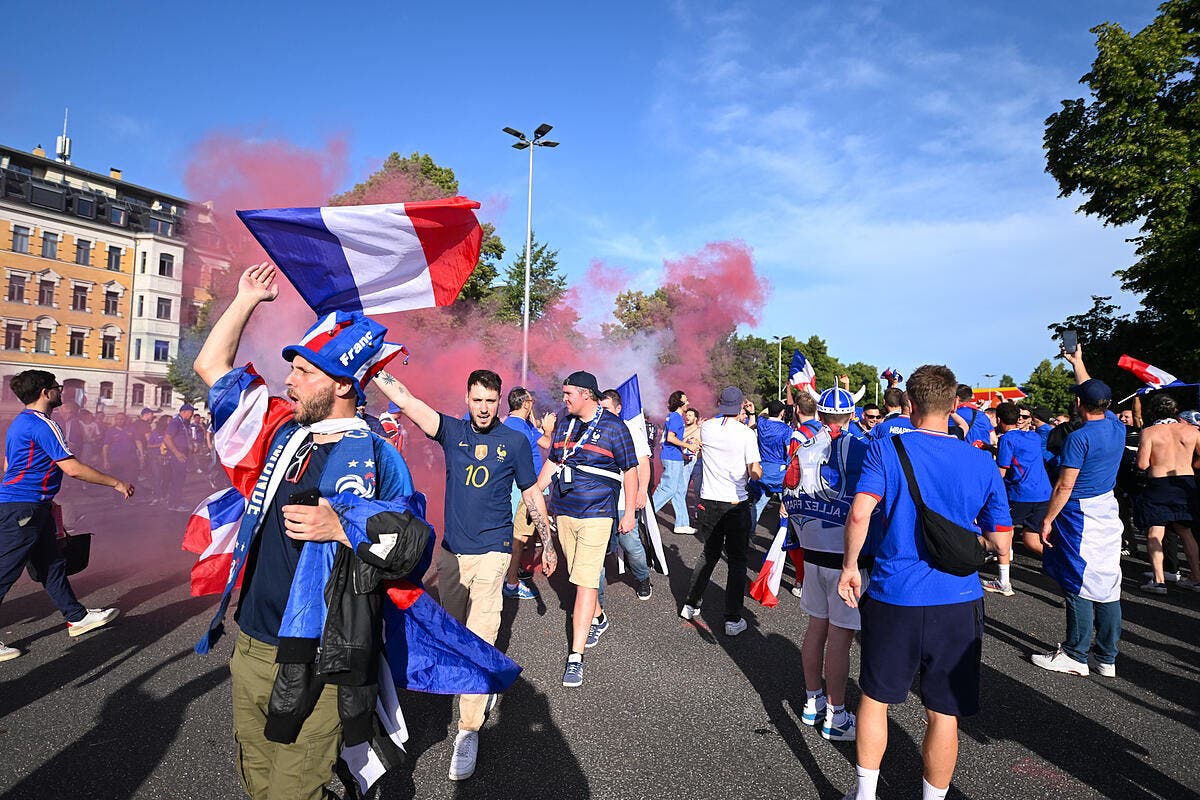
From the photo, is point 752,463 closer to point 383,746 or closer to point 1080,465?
point 1080,465

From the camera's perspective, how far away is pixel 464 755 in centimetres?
328

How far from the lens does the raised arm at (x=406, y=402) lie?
11.5ft

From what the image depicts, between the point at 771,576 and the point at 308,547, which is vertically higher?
the point at 308,547

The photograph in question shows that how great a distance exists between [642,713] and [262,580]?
2.61 metres

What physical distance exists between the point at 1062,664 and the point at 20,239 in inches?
2237

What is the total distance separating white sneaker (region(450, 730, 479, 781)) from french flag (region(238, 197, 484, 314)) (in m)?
2.30

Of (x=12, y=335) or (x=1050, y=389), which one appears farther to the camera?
(x=1050, y=389)

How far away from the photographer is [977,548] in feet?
9.07

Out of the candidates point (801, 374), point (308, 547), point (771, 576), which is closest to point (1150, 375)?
point (801, 374)

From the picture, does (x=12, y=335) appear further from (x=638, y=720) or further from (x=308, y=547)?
(x=308, y=547)

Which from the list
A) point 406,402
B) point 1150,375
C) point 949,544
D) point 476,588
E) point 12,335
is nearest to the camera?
point 949,544

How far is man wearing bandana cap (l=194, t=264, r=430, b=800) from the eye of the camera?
1996 millimetres

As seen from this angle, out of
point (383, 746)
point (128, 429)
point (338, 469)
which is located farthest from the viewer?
point (128, 429)

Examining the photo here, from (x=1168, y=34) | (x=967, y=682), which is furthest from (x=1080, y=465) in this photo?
(x=1168, y=34)
